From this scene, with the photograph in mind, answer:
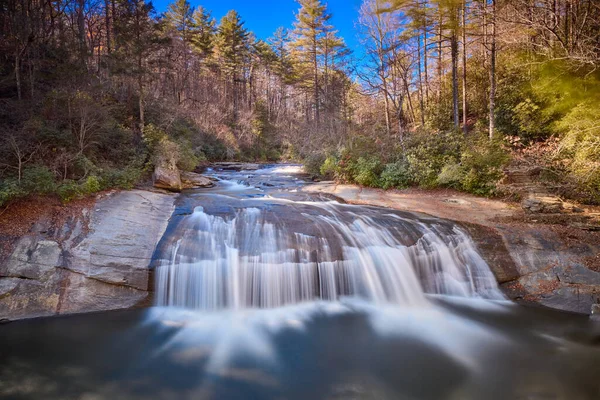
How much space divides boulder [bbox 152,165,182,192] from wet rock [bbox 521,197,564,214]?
457 inches

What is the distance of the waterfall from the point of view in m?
6.71

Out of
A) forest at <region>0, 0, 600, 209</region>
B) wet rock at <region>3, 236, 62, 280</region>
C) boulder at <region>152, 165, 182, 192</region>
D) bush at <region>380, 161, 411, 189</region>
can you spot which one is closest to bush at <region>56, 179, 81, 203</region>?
forest at <region>0, 0, 600, 209</region>

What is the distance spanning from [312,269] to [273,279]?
0.89 m

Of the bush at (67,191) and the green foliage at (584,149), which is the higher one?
the green foliage at (584,149)

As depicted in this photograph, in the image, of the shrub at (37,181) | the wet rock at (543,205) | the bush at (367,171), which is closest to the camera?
the shrub at (37,181)

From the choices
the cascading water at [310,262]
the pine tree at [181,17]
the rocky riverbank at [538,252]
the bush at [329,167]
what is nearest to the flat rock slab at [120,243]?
the cascading water at [310,262]

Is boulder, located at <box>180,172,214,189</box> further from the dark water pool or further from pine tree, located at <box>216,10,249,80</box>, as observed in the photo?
pine tree, located at <box>216,10,249,80</box>

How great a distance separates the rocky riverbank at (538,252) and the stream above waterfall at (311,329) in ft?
1.14

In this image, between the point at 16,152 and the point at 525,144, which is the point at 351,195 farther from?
the point at 16,152

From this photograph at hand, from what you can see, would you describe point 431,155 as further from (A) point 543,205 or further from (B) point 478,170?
(A) point 543,205

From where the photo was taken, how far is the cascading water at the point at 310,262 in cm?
672

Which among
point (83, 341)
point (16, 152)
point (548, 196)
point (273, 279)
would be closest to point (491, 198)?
point (548, 196)

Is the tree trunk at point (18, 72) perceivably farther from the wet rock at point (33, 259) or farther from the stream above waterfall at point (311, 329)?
the stream above waterfall at point (311, 329)

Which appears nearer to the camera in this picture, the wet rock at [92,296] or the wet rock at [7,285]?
the wet rock at [7,285]
